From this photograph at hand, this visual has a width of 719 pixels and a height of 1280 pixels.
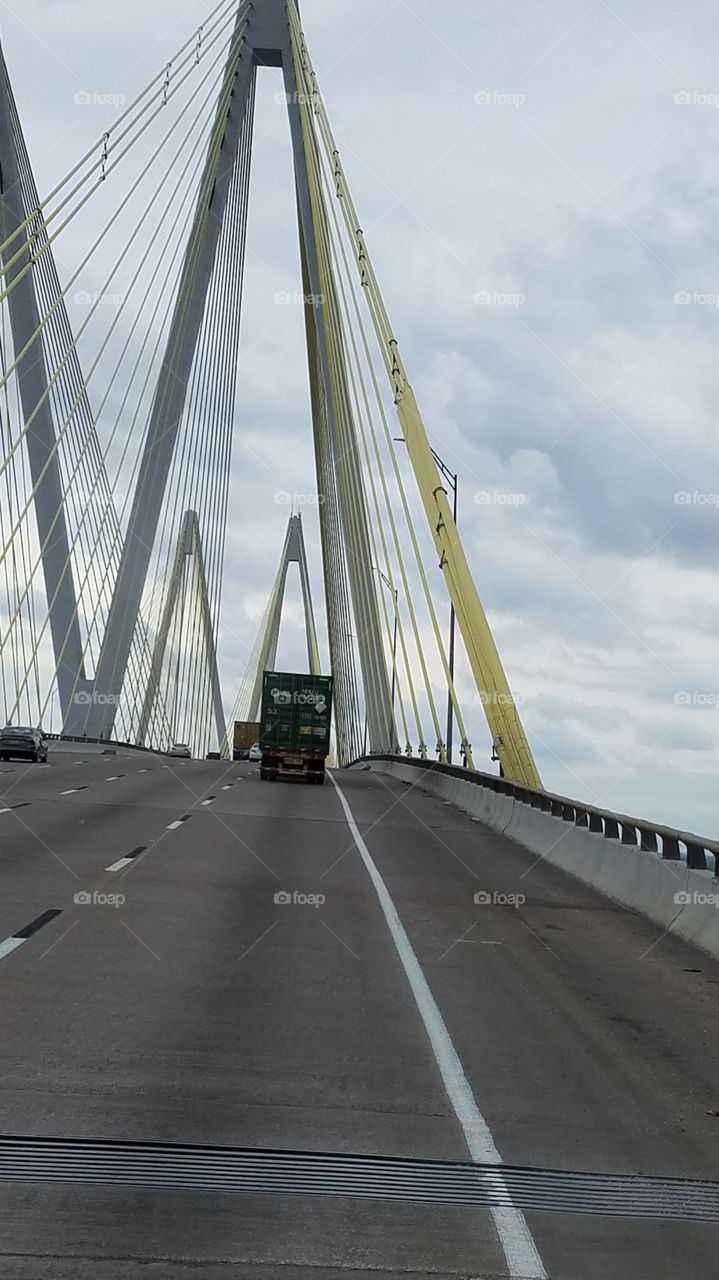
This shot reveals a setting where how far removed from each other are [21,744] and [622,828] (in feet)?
103

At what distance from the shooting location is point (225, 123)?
43562 mm

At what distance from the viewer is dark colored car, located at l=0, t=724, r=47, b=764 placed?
156 ft

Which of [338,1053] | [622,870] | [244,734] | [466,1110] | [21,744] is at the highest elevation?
[244,734]

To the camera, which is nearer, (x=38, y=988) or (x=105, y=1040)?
(x=105, y=1040)

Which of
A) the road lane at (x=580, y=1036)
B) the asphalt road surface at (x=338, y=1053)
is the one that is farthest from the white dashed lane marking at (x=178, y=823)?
the road lane at (x=580, y=1036)

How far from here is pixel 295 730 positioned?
46.6m

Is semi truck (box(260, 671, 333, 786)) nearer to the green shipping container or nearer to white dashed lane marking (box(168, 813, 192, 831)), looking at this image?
the green shipping container

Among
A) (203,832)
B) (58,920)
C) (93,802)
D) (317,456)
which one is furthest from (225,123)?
(58,920)

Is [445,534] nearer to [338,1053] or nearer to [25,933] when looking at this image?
[25,933]

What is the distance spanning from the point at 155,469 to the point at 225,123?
982cm

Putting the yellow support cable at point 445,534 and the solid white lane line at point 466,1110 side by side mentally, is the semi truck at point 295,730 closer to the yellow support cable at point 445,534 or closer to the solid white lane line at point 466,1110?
the yellow support cable at point 445,534

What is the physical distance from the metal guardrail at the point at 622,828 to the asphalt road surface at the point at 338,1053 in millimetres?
913

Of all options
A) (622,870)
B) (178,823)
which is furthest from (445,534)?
(622,870)

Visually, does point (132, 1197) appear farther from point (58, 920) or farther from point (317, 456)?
point (317, 456)
